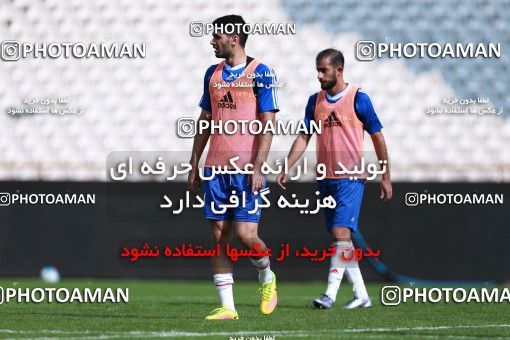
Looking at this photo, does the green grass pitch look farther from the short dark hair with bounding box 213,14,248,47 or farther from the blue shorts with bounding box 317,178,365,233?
the short dark hair with bounding box 213,14,248,47

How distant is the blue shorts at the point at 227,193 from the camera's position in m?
6.22

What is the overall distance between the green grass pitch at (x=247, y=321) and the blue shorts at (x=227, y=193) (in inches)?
22.7

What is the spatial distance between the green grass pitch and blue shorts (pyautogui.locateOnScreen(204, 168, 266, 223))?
0.58 metres

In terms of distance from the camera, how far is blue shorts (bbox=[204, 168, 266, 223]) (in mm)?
6223

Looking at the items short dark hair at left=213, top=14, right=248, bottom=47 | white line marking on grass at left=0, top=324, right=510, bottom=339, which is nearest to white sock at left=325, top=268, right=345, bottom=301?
white line marking on grass at left=0, top=324, right=510, bottom=339

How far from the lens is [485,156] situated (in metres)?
13.3

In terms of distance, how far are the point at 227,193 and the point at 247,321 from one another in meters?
0.70

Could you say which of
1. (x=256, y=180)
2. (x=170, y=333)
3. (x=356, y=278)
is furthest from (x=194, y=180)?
(x=356, y=278)

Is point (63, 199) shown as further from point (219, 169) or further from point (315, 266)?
point (219, 169)

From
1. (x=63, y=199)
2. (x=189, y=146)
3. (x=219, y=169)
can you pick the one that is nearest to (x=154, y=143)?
(x=189, y=146)

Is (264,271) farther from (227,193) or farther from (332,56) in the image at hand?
(332,56)

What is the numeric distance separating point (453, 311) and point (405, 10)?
701 cm

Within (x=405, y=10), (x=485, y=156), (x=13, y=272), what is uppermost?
(x=405, y=10)

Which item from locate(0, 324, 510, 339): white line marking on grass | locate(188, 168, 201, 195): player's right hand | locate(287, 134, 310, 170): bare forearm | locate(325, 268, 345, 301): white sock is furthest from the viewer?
locate(325, 268, 345, 301): white sock
